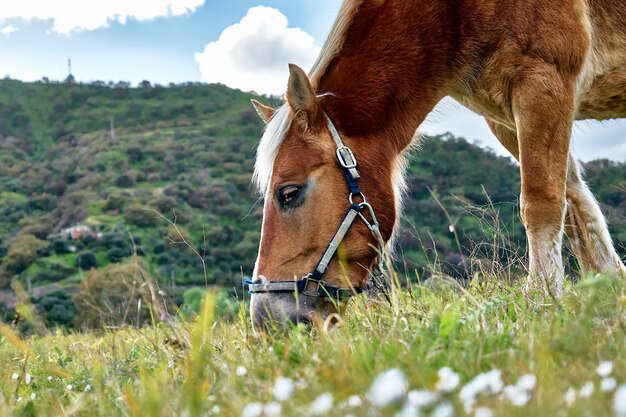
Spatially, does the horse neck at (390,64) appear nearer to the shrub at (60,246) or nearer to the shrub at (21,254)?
the shrub at (21,254)

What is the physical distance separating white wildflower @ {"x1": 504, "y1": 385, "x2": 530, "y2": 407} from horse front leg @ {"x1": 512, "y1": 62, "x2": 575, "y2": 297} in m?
3.11

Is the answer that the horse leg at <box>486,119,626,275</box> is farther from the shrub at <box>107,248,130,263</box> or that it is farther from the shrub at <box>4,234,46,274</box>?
the shrub at <box>4,234,46,274</box>

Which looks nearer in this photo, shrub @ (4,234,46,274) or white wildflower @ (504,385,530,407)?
white wildflower @ (504,385,530,407)

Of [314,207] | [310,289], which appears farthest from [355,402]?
[314,207]

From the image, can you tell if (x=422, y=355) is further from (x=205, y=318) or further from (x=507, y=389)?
(x=205, y=318)

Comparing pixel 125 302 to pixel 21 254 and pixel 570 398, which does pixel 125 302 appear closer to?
pixel 570 398

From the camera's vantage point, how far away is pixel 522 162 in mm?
4602

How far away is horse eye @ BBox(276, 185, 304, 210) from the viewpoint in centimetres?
460

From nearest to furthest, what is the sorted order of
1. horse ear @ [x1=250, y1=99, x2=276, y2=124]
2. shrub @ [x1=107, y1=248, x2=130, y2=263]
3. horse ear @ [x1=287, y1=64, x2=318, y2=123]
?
horse ear @ [x1=287, y1=64, x2=318, y2=123] → horse ear @ [x1=250, y1=99, x2=276, y2=124] → shrub @ [x1=107, y1=248, x2=130, y2=263]

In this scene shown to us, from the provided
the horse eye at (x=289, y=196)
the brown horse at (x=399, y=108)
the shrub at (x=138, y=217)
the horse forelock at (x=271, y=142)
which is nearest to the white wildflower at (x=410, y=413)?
the brown horse at (x=399, y=108)

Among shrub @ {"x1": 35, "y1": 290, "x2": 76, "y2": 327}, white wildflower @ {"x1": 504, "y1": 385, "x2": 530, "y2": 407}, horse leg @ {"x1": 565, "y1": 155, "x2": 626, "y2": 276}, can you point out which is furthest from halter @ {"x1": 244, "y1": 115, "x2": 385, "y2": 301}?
shrub @ {"x1": 35, "y1": 290, "x2": 76, "y2": 327}

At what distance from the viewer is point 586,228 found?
5.70 metres

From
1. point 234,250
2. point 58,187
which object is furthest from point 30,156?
point 234,250

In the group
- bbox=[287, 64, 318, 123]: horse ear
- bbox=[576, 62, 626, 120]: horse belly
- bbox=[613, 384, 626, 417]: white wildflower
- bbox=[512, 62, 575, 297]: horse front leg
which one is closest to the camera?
bbox=[613, 384, 626, 417]: white wildflower
